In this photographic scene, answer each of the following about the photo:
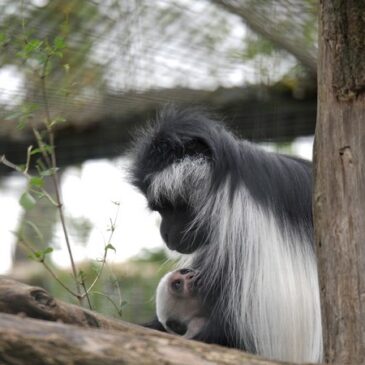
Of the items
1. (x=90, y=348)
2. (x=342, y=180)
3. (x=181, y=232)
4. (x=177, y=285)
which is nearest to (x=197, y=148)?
(x=181, y=232)

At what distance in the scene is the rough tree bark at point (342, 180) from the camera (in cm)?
176

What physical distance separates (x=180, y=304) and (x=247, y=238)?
33 cm

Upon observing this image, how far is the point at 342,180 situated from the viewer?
1.81 metres

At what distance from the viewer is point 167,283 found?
9.11 feet

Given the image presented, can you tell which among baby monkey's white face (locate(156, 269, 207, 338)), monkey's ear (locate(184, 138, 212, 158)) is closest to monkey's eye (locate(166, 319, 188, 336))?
baby monkey's white face (locate(156, 269, 207, 338))

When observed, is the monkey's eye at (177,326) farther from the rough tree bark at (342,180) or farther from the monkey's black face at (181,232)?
the rough tree bark at (342,180)

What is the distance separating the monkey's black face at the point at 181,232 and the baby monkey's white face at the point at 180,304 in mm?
110

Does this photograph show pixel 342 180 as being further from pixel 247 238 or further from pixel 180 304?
pixel 180 304

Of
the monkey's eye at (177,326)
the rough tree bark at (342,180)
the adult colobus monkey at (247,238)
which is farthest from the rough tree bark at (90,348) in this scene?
Answer: the monkey's eye at (177,326)

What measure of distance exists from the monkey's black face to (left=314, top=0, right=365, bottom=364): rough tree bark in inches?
39.7

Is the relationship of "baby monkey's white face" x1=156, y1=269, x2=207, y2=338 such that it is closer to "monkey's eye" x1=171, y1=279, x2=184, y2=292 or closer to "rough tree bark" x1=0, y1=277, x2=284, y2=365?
"monkey's eye" x1=171, y1=279, x2=184, y2=292

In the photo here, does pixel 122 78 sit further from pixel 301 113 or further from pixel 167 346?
pixel 167 346

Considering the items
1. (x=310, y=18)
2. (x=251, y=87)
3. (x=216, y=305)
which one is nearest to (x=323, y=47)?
(x=216, y=305)

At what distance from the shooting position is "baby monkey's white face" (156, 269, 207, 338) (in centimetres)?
276
